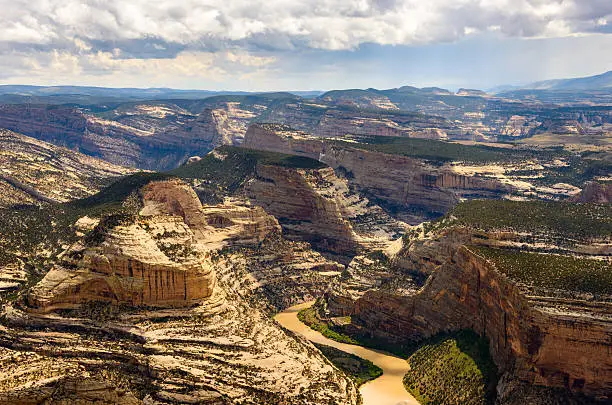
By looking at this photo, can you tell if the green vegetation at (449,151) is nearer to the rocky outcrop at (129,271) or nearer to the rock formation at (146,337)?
the rocky outcrop at (129,271)

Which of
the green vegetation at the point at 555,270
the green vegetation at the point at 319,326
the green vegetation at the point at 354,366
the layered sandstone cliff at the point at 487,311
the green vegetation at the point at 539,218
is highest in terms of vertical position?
the green vegetation at the point at 539,218

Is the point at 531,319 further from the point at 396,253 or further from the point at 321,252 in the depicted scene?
the point at 321,252

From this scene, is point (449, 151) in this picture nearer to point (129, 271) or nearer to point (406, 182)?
point (406, 182)

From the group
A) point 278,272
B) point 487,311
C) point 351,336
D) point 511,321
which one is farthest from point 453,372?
point 278,272

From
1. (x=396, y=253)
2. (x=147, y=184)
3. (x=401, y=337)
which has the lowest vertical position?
(x=401, y=337)

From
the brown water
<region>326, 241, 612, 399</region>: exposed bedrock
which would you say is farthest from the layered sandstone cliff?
the brown water

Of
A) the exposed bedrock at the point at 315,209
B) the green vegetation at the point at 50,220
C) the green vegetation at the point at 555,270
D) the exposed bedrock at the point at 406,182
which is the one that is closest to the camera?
the green vegetation at the point at 555,270

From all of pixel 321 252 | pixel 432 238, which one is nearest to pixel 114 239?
pixel 432 238

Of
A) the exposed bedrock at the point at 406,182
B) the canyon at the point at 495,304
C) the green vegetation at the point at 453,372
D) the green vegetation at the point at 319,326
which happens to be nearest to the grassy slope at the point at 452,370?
the green vegetation at the point at 453,372
